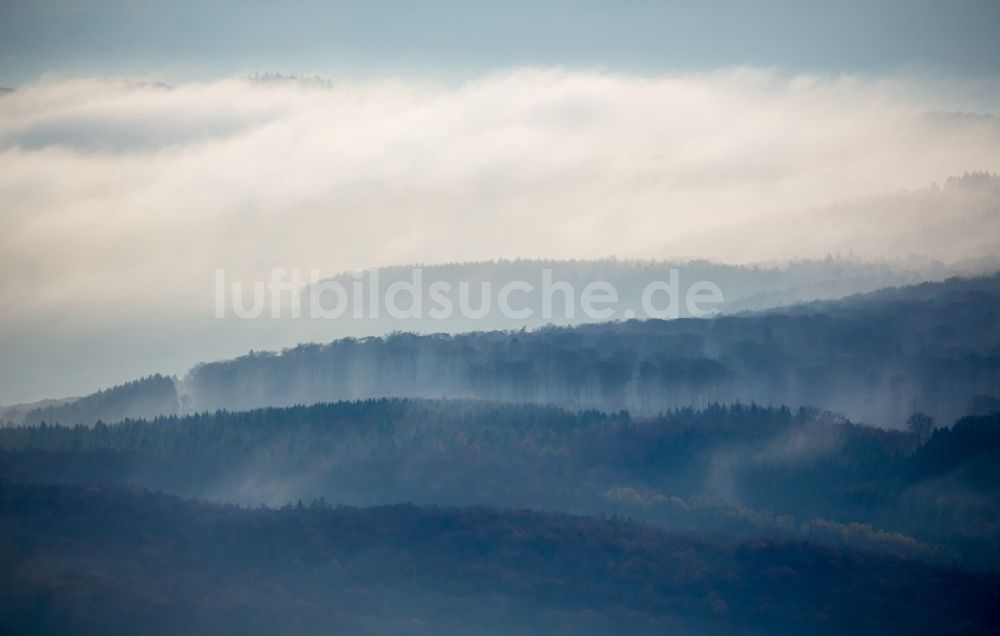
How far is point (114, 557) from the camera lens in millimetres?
199500

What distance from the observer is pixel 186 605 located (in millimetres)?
183000

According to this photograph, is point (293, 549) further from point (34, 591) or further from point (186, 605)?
point (34, 591)

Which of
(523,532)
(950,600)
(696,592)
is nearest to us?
(950,600)

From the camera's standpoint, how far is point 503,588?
186 metres

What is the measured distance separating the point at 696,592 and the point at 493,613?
923 inches

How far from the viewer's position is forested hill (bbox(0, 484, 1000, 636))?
173 m

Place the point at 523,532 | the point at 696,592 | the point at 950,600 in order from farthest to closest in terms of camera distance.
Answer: the point at 523,532
the point at 696,592
the point at 950,600

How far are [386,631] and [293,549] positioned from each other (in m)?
31.6

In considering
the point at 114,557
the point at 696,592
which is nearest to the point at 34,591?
the point at 114,557

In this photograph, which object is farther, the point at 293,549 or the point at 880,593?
the point at 293,549

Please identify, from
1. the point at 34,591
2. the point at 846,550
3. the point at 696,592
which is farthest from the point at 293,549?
the point at 846,550

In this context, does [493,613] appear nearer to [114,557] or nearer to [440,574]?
[440,574]

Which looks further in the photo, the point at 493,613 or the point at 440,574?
the point at 440,574

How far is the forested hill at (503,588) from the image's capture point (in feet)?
568
